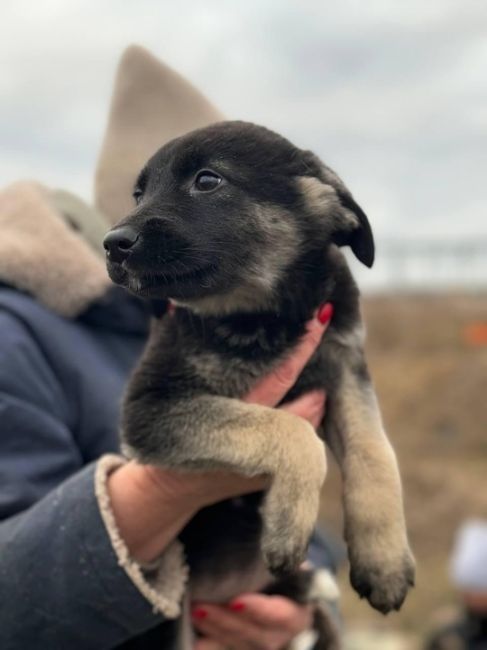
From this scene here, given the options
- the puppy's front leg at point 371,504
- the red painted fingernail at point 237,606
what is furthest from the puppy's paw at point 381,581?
the red painted fingernail at point 237,606

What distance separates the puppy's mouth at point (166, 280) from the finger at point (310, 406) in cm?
41

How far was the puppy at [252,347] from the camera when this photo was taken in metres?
2.46

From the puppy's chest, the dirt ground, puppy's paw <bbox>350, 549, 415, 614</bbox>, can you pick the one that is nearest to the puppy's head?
the puppy's chest

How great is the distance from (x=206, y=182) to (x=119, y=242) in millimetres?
335

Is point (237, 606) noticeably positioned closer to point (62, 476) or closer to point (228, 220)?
point (62, 476)

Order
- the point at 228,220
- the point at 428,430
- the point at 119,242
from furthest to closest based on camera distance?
the point at 428,430, the point at 228,220, the point at 119,242

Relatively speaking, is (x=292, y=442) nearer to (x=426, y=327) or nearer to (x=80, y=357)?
(x=80, y=357)

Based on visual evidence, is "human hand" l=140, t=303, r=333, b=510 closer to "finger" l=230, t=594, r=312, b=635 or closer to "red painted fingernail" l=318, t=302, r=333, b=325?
"red painted fingernail" l=318, t=302, r=333, b=325

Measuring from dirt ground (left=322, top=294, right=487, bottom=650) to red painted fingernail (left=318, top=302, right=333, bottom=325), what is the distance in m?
8.74

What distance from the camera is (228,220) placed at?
2611 millimetres

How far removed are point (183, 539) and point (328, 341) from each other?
2.41 feet

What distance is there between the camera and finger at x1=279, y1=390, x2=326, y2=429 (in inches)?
107

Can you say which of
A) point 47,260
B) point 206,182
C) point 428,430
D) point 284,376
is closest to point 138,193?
point 206,182

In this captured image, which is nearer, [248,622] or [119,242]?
[119,242]
